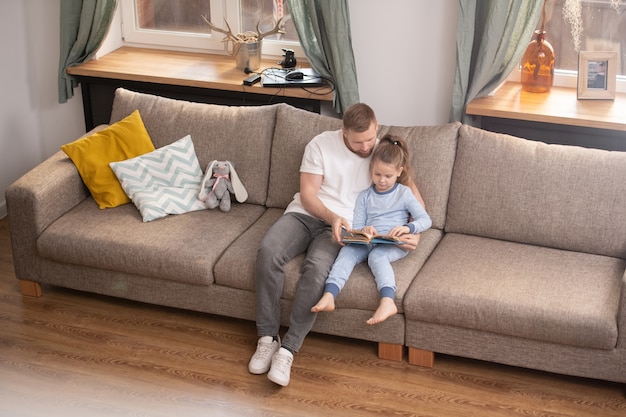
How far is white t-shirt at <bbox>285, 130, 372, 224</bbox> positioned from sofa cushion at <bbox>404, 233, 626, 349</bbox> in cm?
41

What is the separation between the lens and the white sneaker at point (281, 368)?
10.8ft

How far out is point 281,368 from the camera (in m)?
3.34

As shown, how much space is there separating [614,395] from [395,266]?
36.5 inches

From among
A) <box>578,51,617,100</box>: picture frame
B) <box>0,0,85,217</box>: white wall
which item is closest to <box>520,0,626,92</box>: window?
<box>578,51,617,100</box>: picture frame

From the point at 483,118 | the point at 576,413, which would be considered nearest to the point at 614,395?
the point at 576,413

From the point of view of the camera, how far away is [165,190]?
3967 mm

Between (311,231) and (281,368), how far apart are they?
Answer: 24.2 inches

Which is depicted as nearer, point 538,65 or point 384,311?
point 384,311

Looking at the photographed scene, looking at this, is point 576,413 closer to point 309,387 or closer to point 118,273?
point 309,387

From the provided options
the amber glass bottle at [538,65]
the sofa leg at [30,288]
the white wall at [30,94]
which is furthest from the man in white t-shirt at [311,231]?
the white wall at [30,94]

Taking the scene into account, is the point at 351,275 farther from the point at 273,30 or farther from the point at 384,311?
the point at 273,30

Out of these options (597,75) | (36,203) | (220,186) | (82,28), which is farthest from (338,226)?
(82,28)

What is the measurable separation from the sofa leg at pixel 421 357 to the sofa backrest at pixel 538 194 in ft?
1.96

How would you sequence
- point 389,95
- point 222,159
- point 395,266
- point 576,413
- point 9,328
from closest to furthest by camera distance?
point 576,413 < point 395,266 < point 9,328 < point 222,159 < point 389,95
